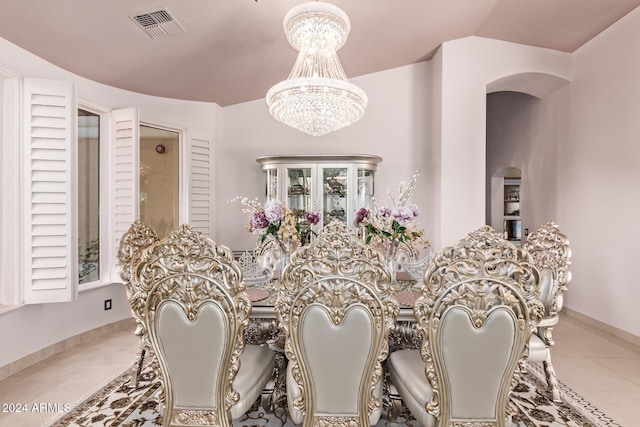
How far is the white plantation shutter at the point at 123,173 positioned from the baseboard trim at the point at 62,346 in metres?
0.72

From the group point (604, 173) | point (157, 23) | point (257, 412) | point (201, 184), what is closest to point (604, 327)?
point (604, 173)

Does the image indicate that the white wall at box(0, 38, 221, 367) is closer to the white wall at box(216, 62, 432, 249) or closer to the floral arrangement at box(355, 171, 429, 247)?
the white wall at box(216, 62, 432, 249)

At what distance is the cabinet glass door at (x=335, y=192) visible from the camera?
4.42 m

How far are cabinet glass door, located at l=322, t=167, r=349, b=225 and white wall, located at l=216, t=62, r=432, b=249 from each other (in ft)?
1.79

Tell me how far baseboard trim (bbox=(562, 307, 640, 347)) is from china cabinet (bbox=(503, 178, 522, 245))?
107 inches

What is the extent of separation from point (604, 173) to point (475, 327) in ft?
11.7

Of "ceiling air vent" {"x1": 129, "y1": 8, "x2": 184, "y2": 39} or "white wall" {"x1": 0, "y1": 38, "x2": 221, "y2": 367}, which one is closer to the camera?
"ceiling air vent" {"x1": 129, "y1": 8, "x2": 184, "y2": 39}

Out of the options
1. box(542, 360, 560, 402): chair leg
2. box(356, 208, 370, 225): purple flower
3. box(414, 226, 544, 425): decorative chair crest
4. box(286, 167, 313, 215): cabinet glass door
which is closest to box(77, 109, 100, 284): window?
box(286, 167, 313, 215): cabinet glass door

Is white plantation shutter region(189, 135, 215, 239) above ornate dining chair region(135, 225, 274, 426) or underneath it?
above

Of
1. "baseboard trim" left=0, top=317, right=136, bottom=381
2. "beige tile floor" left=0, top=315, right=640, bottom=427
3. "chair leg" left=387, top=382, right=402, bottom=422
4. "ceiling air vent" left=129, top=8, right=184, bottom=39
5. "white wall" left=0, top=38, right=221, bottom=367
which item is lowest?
"beige tile floor" left=0, top=315, right=640, bottom=427

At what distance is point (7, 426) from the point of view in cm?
206

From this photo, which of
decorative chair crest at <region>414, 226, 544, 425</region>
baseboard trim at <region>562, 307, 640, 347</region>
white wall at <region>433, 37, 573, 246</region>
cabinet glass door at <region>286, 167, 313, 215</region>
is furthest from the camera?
cabinet glass door at <region>286, 167, 313, 215</region>

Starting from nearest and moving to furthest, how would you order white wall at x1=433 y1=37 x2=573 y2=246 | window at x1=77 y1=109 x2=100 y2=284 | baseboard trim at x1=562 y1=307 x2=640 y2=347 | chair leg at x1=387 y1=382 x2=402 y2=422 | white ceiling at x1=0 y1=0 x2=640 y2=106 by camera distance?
1. chair leg at x1=387 y1=382 x2=402 y2=422
2. white ceiling at x1=0 y1=0 x2=640 y2=106
3. baseboard trim at x1=562 y1=307 x2=640 y2=347
4. window at x1=77 y1=109 x2=100 y2=284
5. white wall at x1=433 y1=37 x2=573 y2=246

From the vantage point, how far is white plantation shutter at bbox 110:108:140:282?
12.5 ft
